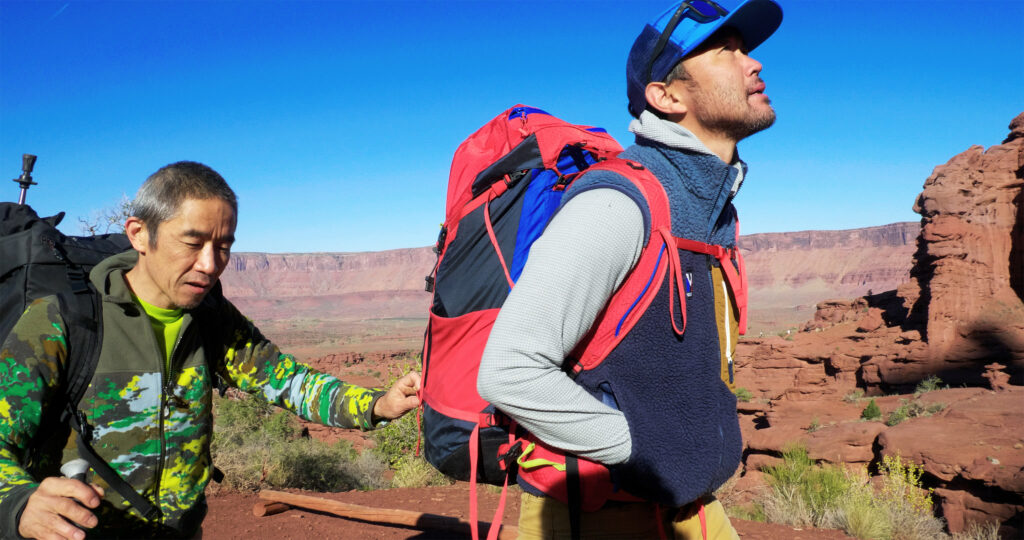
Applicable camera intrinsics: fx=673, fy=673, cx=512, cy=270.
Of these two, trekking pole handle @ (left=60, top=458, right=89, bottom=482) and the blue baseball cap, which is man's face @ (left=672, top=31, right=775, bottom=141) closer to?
the blue baseball cap

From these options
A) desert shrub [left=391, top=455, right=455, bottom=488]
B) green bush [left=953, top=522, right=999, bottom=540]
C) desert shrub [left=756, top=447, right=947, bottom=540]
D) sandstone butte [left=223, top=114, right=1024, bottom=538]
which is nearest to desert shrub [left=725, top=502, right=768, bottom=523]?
desert shrub [left=756, top=447, right=947, bottom=540]

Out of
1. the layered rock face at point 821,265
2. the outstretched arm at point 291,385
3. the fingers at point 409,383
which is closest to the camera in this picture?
the fingers at point 409,383

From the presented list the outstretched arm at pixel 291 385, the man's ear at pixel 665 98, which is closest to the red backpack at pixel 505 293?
the man's ear at pixel 665 98

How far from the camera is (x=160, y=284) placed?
6.68 ft

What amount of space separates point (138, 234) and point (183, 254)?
17cm

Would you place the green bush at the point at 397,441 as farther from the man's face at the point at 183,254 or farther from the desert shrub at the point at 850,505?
the man's face at the point at 183,254

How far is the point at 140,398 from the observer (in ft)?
6.47

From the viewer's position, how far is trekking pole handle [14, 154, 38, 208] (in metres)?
2.78

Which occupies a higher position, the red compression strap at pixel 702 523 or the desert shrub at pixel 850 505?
the red compression strap at pixel 702 523

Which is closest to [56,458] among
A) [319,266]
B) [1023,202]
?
[1023,202]

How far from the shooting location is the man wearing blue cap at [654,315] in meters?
1.37

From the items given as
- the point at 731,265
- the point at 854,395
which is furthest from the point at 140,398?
the point at 854,395

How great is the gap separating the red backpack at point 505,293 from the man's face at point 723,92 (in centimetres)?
29

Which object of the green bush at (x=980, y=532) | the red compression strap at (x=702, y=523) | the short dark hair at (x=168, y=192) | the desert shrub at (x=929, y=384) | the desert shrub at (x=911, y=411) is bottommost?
the green bush at (x=980, y=532)
